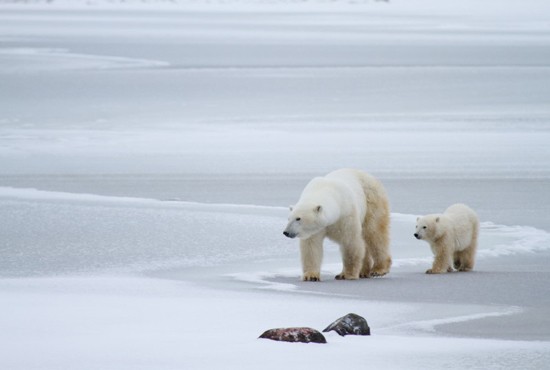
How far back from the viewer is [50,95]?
16.1 meters

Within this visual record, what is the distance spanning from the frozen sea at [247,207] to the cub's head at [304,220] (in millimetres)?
307

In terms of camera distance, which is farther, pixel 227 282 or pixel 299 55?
pixel 299 55

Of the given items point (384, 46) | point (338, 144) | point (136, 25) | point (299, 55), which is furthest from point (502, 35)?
point (338, 144)

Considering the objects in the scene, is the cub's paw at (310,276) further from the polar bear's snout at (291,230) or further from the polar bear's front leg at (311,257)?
the polar bear's snout at (291,230)

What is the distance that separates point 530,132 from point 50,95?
8253 millimetres

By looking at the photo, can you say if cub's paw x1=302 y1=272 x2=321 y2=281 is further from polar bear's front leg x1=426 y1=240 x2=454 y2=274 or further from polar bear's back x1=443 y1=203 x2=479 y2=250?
polar bear's back x1=443 y1=203 x2=479 y2=250

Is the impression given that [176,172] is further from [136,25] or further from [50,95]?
[136,25]

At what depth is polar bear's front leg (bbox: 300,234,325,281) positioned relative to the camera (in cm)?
533

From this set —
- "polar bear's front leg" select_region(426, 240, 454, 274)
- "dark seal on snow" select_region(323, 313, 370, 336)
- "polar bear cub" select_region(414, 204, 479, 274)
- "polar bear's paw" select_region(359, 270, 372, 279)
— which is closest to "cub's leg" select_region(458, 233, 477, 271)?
"polar bear cub" select_region(414, 204, 479, 274)

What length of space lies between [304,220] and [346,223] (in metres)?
0.36

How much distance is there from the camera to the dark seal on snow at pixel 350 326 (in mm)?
3907

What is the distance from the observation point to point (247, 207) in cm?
777

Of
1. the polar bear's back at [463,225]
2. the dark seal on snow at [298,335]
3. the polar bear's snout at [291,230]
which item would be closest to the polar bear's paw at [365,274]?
the polar bear's back at [463,225]

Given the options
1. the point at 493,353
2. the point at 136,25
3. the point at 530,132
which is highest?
the point at 136,25
